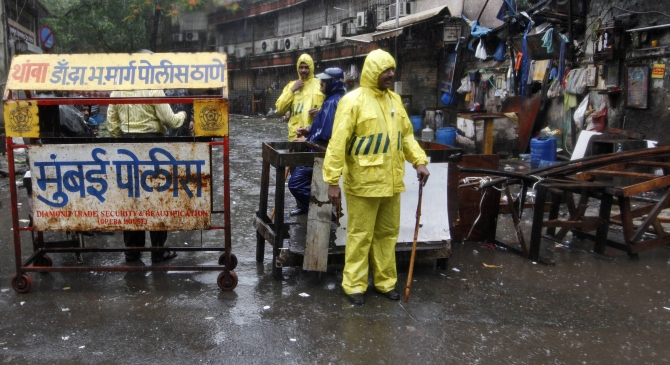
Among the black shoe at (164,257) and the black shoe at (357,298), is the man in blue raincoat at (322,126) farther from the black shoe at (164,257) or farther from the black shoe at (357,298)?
the black shoe at (357,298)

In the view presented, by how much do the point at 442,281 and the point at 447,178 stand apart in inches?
37.2

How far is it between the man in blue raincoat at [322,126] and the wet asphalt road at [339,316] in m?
0.82

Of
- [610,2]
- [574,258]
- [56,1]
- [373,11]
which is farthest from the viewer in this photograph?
[56,1]

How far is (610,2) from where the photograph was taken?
36.7 ft

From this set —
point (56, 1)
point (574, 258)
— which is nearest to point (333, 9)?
point (56, 1)

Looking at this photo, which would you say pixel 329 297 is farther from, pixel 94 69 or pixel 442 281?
pixel 94 69

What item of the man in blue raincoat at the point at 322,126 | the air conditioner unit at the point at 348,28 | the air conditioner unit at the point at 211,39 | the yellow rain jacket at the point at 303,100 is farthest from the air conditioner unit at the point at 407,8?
the air conditioner unit at the point at 211,39

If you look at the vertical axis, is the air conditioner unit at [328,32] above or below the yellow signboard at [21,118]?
above

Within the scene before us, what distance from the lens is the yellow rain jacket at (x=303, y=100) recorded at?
7.80m

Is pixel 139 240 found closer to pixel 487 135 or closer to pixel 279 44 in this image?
pixel 487 135

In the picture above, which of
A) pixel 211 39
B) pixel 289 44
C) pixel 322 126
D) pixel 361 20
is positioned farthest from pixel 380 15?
pixel 211 39

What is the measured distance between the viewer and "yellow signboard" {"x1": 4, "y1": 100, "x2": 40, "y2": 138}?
14.4 ft

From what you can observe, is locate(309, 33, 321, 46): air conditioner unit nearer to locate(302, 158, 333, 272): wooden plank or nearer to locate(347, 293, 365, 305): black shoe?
locate(302, 158, 333, 272): wooden plank

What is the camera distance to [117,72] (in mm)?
4543
